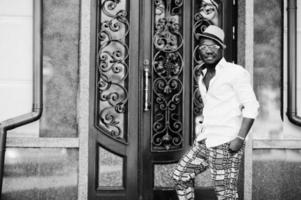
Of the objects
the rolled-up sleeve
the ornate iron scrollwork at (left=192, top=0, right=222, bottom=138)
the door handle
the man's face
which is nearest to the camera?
the rolled-up sleeve

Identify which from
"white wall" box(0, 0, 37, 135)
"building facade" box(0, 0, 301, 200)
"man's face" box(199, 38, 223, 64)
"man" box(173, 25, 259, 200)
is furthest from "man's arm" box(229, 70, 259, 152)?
"white wall" box(0, 0, 37, 135)

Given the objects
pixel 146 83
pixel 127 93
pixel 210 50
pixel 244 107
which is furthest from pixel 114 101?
pixel 244 107

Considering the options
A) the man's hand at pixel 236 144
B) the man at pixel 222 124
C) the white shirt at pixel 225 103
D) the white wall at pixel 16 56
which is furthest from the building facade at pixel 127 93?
the man's hand at pixel 236 144

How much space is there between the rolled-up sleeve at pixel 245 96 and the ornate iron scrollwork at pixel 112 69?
1.89 metres

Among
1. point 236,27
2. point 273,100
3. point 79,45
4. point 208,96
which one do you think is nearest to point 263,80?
point 273,100

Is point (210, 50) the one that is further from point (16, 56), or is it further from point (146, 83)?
point (16, 56)

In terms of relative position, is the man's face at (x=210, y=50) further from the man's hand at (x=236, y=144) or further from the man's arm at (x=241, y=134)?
the man's hand at (x=236, y=144)

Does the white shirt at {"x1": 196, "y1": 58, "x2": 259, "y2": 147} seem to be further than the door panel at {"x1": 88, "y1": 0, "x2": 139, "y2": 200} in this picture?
No

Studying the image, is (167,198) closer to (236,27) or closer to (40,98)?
(40,98)

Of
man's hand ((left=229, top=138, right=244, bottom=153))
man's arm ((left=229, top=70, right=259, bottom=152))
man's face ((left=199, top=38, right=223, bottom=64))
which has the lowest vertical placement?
man's hand ((left=229, top=138, right=244, bottom=153))

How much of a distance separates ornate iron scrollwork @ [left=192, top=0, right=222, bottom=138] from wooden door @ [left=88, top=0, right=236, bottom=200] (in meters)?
0.01

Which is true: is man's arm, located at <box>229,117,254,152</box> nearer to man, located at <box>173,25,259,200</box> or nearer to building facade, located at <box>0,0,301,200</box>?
man, located at <box>173,25,259,200</box>

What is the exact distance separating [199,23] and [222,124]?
6.63ft

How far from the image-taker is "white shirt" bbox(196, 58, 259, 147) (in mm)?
3922
